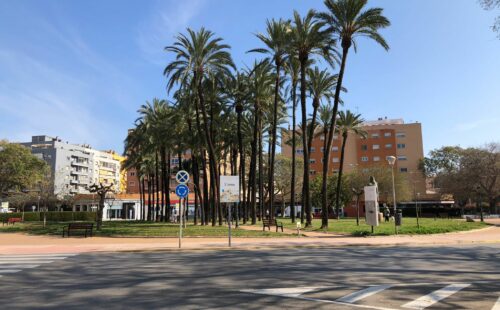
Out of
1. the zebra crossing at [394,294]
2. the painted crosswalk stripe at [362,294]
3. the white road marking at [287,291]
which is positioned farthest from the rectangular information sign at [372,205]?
the white road marking at [287,291]

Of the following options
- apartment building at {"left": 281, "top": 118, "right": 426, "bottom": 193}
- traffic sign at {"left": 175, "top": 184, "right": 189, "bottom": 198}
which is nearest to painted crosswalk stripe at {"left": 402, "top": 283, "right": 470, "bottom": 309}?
traffic sign at {"left": 175, "top": 184, "right": 189, "bottom": 198}

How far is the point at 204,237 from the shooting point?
81.6 ft

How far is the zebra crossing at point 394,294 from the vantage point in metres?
7.43

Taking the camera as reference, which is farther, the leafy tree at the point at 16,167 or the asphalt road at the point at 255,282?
the leafy tree at the point at 16,167

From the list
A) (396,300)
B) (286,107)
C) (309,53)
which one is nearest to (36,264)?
(396,300)

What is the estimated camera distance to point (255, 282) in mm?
9734

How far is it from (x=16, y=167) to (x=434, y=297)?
7187 centimetres

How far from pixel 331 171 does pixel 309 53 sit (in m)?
72.6

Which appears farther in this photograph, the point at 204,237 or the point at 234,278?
the point at 204,237

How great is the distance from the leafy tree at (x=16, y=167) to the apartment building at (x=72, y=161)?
4515cm

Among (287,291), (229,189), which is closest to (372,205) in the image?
(229,189)

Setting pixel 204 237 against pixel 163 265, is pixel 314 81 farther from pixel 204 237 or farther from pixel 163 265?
pixel 163 265

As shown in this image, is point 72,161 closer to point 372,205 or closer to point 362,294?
point 372,205

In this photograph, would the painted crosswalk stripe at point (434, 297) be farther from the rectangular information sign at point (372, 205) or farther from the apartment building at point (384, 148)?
the apartment building at point (384, 148)
